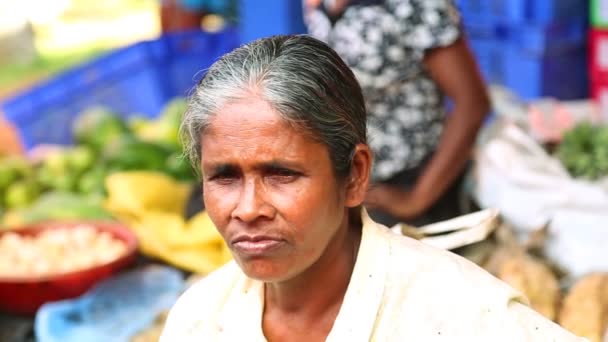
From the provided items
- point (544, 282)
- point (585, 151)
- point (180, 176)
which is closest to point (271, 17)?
point (180, 176)

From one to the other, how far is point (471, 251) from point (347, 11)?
0.91 metres

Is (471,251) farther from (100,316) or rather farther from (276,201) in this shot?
(100,316)

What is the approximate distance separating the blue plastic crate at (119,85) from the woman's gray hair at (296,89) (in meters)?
3.72

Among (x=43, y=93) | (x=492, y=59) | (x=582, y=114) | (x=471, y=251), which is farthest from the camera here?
(x=43, y=93)

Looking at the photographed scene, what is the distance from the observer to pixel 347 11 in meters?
2.83

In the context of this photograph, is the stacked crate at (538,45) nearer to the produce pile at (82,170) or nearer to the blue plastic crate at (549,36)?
the blue plastic crate at (549,36)

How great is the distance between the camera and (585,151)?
318 centimetres

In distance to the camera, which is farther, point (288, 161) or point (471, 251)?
point (471, 251)

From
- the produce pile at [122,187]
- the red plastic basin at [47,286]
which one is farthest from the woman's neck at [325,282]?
the red plastic basin at [47,286]

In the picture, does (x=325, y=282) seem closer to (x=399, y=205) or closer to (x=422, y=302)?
(x=422, y=302)

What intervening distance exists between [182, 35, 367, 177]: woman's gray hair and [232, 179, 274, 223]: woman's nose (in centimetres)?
13

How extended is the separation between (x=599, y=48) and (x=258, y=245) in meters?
3.00

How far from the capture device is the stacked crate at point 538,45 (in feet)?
13.2

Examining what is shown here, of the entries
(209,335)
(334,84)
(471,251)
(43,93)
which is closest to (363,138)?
(334,84)
